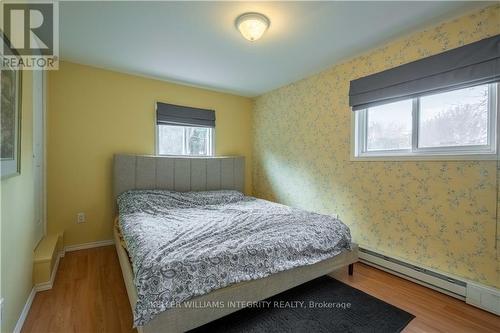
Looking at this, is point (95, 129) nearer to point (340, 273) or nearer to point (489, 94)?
point (340, 273)

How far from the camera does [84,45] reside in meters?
2.35

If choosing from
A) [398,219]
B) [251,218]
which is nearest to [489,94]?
[398,219]

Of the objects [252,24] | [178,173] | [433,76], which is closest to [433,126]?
[433,76]

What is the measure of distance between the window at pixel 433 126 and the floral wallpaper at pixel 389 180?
0.43ft

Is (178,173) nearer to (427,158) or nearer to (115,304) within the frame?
(115,304)

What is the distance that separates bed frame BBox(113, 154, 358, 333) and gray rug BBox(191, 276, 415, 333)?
16 cm

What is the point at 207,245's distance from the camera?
1591mm

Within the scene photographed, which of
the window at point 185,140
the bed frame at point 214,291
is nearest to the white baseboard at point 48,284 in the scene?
the bed frame at point 214,291

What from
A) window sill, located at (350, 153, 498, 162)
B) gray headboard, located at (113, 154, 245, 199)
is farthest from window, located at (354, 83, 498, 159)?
gray headboard, located at (113, 154, 245, 199)

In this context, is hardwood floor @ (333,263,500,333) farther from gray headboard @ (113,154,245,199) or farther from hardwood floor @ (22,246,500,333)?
gray headboard @ (113,154,245,199)

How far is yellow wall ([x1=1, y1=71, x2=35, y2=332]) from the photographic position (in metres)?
1.32

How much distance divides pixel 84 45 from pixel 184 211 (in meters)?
1.99

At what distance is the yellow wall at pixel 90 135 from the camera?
8.89 feet

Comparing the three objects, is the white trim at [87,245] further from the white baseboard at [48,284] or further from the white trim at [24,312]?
the white trim at [24,312]
